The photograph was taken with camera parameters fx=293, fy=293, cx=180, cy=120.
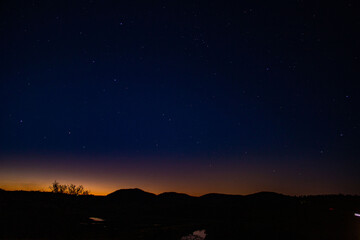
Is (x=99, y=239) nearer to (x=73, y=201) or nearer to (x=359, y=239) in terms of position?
(x=359, y=239)

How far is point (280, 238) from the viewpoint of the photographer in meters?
25.1

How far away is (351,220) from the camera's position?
81.6ft

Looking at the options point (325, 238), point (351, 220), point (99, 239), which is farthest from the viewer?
point (99, 239)

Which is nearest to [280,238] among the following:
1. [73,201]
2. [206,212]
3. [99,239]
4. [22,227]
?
[99,239]

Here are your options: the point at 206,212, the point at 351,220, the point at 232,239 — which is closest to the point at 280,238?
the point at 232,239

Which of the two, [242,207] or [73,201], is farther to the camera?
[73,201]

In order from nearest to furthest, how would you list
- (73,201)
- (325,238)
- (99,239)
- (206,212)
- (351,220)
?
(325,238), (351,220), (99,239), (206,212), (73,201)

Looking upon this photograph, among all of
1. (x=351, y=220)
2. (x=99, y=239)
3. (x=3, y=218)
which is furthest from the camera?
→ (x=3, y=218)

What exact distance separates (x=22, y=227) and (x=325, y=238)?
32979 millimetres

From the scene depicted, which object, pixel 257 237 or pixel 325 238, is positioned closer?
pixel 325 238

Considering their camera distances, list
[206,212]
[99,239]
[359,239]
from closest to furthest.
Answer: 1. [359,239]
2. [99,239]
3. [206,212]

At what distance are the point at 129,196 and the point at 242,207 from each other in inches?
4850

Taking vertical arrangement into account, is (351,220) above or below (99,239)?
above

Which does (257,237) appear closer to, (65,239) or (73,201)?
(65,239)
